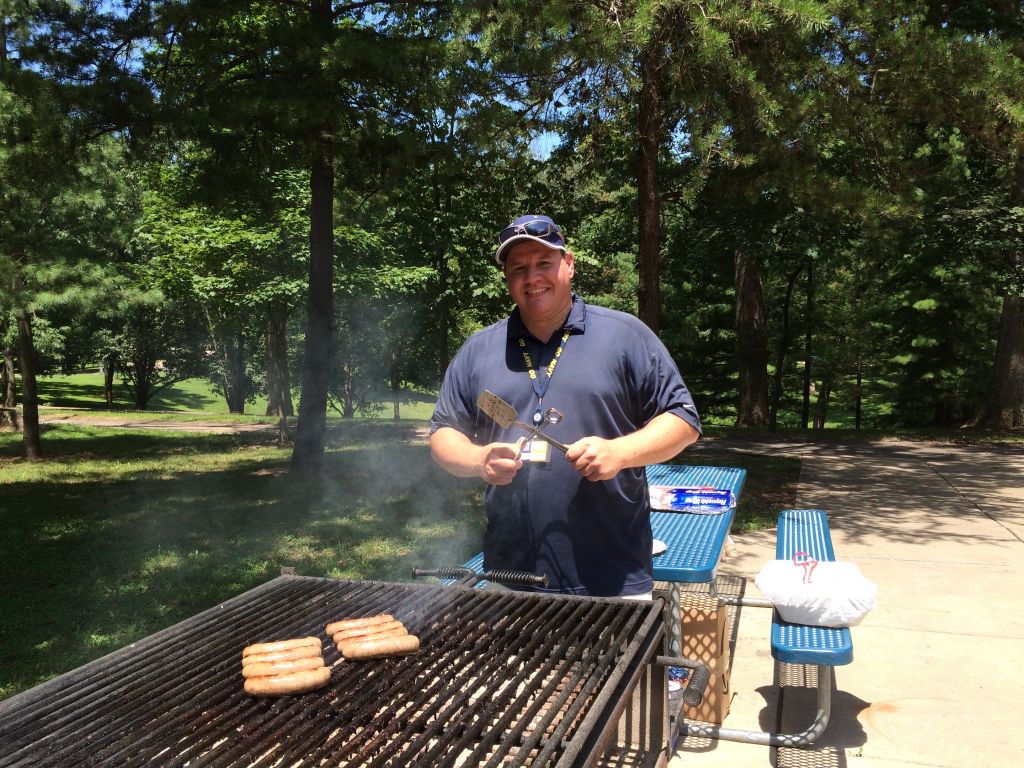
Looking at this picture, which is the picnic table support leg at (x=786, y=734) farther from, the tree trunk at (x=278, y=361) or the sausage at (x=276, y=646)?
the tree trunk at (x=278, y=361)

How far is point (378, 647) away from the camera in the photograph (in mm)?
1990

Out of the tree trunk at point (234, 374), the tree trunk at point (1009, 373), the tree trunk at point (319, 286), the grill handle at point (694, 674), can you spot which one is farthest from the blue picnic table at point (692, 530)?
the tree trunk at point (234, 374)

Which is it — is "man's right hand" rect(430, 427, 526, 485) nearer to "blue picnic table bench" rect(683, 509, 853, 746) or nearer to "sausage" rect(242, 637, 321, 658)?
"sausage" rect(242, 637, 321, 658)

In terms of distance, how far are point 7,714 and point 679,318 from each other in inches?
838

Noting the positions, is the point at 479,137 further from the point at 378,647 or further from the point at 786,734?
the point at 378,647

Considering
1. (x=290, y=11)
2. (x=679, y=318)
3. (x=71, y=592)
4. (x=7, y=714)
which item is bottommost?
(x=71, y=592)

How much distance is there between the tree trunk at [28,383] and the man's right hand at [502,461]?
902 centimetres

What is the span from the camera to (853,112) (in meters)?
7.68

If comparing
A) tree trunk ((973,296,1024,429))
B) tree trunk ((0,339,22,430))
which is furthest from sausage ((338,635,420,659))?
tree trunk ((0,339,22,430))

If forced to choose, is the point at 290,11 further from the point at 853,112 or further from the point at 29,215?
the point at 853,112

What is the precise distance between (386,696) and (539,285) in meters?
1.29

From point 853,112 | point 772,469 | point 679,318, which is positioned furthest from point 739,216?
point 679,318

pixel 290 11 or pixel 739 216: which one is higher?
pixel 290 11

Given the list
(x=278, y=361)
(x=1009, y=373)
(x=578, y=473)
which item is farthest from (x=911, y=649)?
(x=278, y=361)
